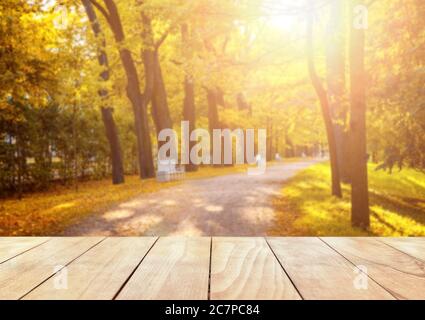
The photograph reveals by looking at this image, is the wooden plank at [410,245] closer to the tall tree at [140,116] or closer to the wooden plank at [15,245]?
the wooden plank at [15,245]

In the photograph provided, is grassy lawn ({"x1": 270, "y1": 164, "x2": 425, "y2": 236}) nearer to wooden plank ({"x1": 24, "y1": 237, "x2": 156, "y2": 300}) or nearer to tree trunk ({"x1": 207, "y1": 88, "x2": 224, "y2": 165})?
wooden plank ({"x1": 24, "y1": 237, "x2": 156, "y2": 300})

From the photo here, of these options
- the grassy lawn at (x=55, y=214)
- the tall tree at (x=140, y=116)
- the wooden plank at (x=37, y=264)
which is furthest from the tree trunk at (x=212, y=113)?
the wooden plank at (x=37, y=264)

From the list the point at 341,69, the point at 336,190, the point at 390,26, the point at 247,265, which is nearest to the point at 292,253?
the point at 247,265

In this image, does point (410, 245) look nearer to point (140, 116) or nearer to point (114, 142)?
point (140, 116)

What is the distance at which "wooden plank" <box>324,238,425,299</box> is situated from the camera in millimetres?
1642

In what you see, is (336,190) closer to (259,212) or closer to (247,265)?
(259,212)

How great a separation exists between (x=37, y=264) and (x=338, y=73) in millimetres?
13669

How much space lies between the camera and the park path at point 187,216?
743 cm

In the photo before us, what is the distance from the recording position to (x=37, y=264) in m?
2.02

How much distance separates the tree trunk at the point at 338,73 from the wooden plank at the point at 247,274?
7.93 meters

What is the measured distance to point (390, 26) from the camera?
28.3 ft

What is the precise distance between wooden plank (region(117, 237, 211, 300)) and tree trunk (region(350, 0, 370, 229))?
6.11 metres
